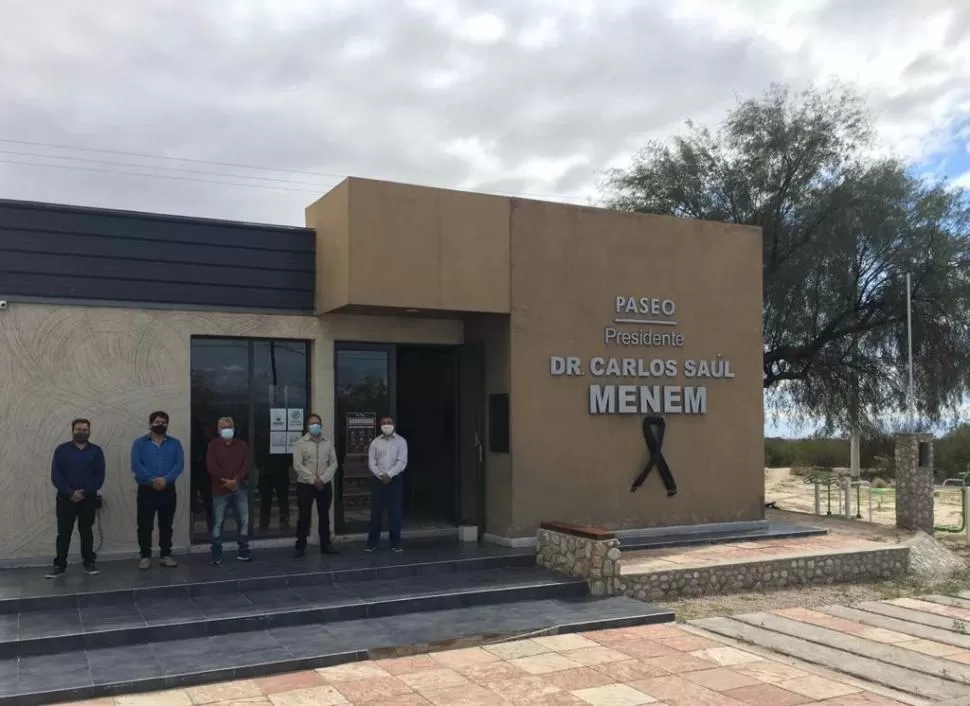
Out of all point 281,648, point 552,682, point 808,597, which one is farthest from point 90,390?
point 808,597

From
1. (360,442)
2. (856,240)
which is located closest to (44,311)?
(360,442)

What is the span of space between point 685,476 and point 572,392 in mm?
2030

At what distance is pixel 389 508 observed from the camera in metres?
10.0

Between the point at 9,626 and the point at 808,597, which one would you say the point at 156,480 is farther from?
the point at 808,597

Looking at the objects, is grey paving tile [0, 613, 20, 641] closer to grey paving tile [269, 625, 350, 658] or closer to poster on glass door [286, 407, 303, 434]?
grey paving tile [269, 625, 350, 658]

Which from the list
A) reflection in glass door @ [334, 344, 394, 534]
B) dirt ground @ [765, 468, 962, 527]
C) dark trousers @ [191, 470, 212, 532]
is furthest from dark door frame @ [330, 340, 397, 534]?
dirt ground @ [765, 468, 962, 527]

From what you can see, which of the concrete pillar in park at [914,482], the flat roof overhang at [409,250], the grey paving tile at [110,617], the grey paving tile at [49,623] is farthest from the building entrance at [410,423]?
the concrete pillar in park at [914,482]

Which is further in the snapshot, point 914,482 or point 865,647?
point 914,482

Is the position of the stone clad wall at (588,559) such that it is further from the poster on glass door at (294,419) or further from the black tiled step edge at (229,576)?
the poster on glass door at (294,419)

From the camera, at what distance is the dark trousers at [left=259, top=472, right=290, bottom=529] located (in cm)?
1008

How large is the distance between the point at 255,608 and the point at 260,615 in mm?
236

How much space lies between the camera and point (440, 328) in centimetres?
1109

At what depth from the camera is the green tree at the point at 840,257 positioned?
16.8 m

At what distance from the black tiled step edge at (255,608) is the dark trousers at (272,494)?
183 centimetres
